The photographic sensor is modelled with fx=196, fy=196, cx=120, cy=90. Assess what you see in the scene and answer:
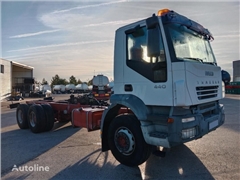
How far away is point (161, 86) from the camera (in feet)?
12.1

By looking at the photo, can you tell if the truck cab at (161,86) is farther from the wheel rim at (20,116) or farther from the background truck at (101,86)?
the background truck at (101,86)

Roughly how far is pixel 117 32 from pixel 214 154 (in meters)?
3.78

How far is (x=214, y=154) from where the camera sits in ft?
15.8

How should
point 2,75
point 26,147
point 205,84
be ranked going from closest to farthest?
point 205,84 → point 26,147 → point 2,75

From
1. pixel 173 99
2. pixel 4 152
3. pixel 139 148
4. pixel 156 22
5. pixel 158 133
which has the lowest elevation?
pixel 4 152

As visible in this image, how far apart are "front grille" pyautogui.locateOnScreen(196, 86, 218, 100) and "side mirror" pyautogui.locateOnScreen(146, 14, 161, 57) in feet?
3.48

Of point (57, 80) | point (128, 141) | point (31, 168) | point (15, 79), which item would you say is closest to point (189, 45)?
point (128, 141)

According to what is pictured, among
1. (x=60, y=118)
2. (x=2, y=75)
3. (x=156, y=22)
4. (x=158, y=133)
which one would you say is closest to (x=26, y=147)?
(x=60, y=118)

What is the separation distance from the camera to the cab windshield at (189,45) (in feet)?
12.1

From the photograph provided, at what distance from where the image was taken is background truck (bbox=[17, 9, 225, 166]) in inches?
137

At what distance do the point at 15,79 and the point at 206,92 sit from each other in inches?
1830

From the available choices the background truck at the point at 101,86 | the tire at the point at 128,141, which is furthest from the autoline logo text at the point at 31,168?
the background truck at the point at 101,86

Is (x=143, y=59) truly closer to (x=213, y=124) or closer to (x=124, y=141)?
(x=124, y=141)

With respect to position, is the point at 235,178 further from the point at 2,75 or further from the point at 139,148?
the point at 2,75
